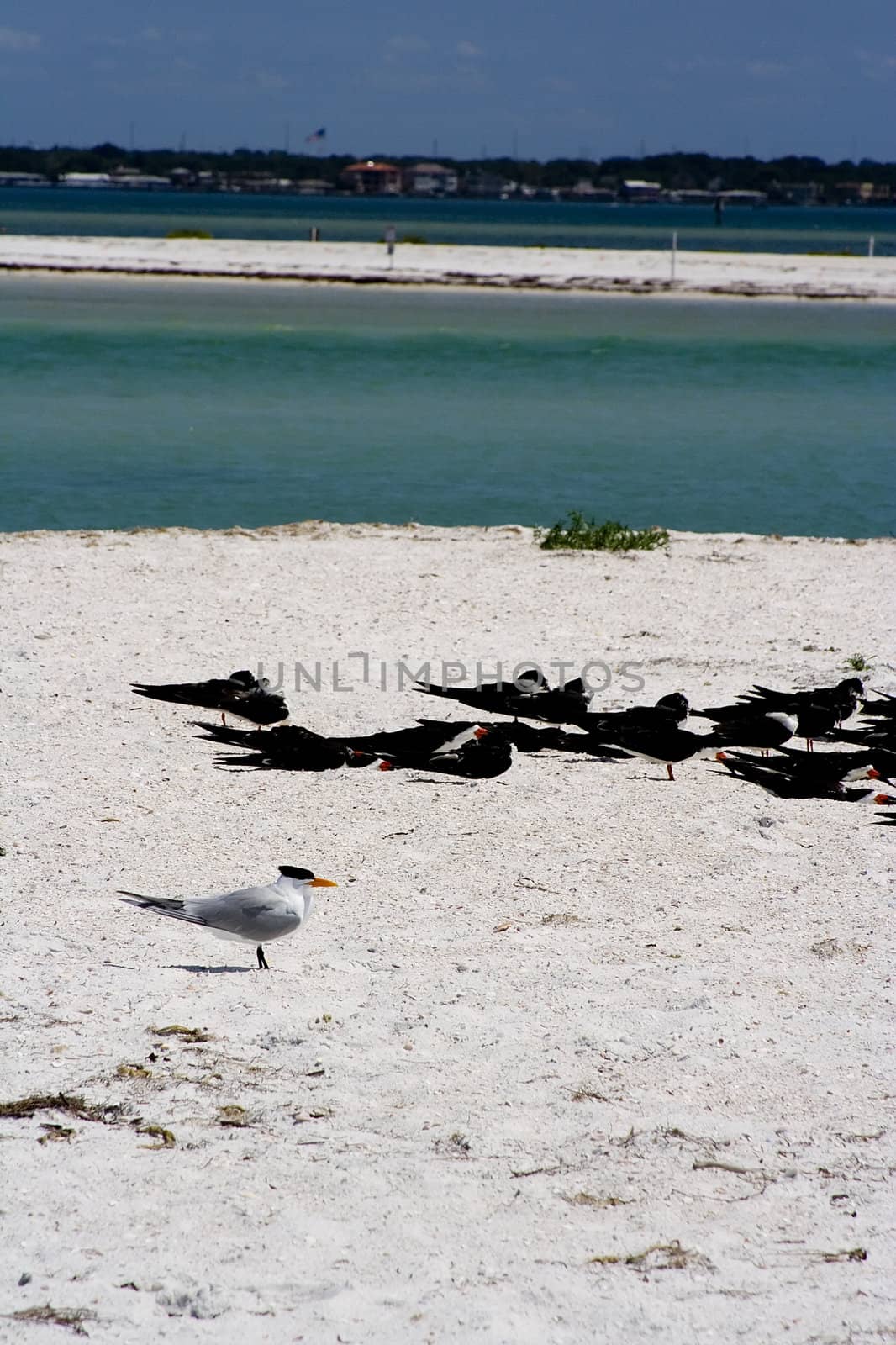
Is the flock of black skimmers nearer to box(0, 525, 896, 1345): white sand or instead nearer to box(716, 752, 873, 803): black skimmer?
box(716, 752, 873, 803): black skimmer

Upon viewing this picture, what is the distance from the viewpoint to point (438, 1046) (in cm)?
430

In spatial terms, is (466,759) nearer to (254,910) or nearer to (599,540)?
(254,910)

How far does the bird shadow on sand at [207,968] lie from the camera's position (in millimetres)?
4711

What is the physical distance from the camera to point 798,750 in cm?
708

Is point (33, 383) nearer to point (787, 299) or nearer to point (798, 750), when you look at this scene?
point (798, 750)

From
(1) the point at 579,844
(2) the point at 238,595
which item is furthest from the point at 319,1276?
(2) the point at 238,595

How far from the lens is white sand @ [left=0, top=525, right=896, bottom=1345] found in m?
3.28

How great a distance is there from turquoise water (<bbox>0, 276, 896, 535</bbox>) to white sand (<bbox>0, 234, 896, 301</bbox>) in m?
6.50

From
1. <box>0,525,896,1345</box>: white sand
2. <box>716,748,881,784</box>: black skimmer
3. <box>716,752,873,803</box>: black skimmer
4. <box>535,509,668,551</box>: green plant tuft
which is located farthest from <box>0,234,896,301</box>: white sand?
<box>716,752,873,803</box>: black skimmer

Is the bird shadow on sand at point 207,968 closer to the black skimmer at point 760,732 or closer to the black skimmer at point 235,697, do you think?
the black skimmer at point 235,697

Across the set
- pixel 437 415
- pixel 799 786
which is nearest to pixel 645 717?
pixel 799 786

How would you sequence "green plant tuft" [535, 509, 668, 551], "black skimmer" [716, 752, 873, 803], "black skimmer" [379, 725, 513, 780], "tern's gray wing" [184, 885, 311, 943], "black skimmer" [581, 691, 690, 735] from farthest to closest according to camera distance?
1. "green plant tuft" [535, 509, 668, 551]
2. "black skimmer" [581, 691, 690, 735]
3. "black skimmer" [379, 725, 513, 780]
4. "black skimmer" [716, 752, 873, 803]
5. "tern's gray wing" [184, 885, 311, 943]

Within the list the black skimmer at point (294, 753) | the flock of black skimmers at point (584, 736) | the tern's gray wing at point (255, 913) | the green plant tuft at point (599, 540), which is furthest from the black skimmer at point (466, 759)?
the green plant tuft at point (599, 540)

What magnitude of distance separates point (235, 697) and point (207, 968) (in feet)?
8.71
